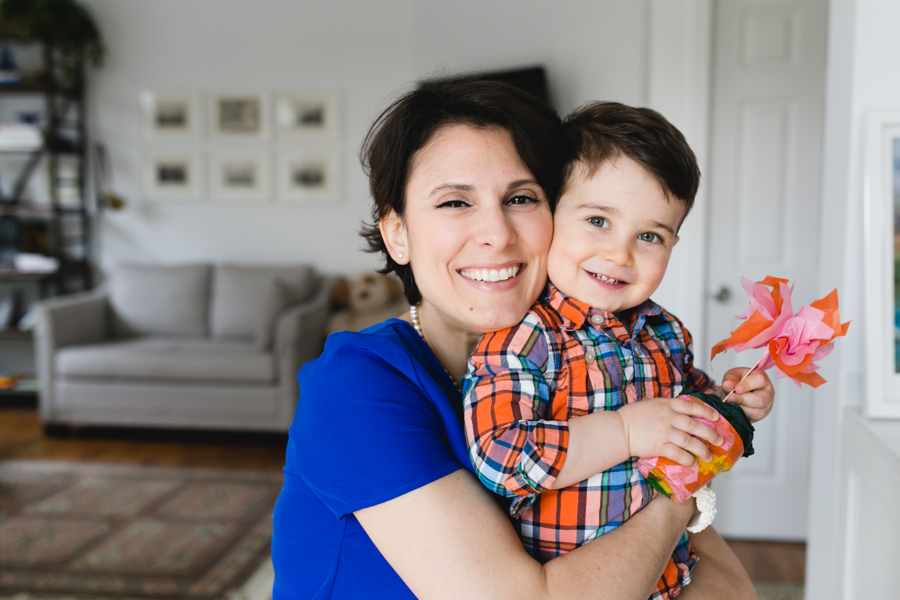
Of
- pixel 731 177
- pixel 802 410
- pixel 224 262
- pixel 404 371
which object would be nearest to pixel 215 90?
pixel 224 262

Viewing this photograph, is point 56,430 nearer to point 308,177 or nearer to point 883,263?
point 308,177

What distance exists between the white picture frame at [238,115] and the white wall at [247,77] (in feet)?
0.27

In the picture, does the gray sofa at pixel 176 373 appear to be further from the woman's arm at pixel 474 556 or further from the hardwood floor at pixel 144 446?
the woman's arm at pixel 474 556

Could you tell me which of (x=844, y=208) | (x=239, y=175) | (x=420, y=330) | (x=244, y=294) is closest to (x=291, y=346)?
(x=244, y=294)

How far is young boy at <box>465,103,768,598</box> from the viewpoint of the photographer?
2.67 ft

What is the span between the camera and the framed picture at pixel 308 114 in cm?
500

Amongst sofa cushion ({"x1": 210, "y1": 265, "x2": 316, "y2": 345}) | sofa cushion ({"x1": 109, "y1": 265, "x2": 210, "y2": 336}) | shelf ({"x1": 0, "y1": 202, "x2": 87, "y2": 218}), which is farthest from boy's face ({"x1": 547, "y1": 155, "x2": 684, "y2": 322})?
shelf ({"x1": 0, "y1": 202, "x2": 87, "y2": 218})

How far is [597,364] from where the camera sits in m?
0.92

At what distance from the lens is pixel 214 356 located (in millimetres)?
4035

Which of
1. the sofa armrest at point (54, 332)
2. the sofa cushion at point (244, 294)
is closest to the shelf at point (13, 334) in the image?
the sofa armrest at point (54, 332)

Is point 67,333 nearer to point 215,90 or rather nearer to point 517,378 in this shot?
point 215,90

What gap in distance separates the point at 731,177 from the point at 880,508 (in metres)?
1.84

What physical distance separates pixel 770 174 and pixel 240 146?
3.88m

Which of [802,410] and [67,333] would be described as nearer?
[802,410]
